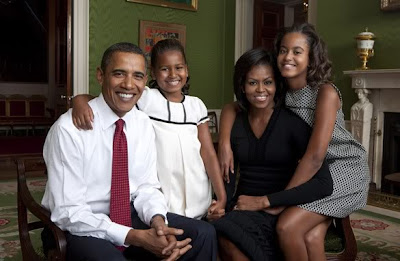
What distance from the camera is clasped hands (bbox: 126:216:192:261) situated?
1580 mm

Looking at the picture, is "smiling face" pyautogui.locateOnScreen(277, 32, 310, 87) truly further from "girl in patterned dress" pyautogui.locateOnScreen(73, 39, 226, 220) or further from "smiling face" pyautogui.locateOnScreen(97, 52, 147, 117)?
"smiling face" pyautogui.locateOnScreen(97, 52, 147, 117)

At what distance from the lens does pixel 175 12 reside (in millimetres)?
6406

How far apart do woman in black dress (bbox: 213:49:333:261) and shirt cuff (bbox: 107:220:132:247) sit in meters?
0.41

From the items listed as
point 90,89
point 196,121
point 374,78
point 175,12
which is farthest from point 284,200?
point 175,12

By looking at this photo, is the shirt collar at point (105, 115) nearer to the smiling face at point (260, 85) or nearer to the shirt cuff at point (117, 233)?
the shirt cuff at point (117, 233)

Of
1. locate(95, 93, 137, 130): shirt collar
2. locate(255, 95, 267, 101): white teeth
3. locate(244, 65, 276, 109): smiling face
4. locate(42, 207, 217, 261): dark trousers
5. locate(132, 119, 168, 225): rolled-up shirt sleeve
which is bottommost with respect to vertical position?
locate(42, 207, 217, 261): dark trousers

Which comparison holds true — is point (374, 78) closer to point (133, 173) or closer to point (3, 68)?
point (133, 173)

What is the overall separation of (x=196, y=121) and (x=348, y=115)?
134 inches

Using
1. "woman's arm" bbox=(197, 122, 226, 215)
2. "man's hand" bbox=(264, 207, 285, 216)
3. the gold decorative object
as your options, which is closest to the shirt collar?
"woman's arm" bbox=(197, 122, 226, 215)

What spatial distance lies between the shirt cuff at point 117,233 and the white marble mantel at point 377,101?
12.1 ft

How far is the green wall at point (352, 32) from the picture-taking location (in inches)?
182

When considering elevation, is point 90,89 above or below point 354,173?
above

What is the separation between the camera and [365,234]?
11.3ft

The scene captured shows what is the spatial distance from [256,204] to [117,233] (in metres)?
0.61
